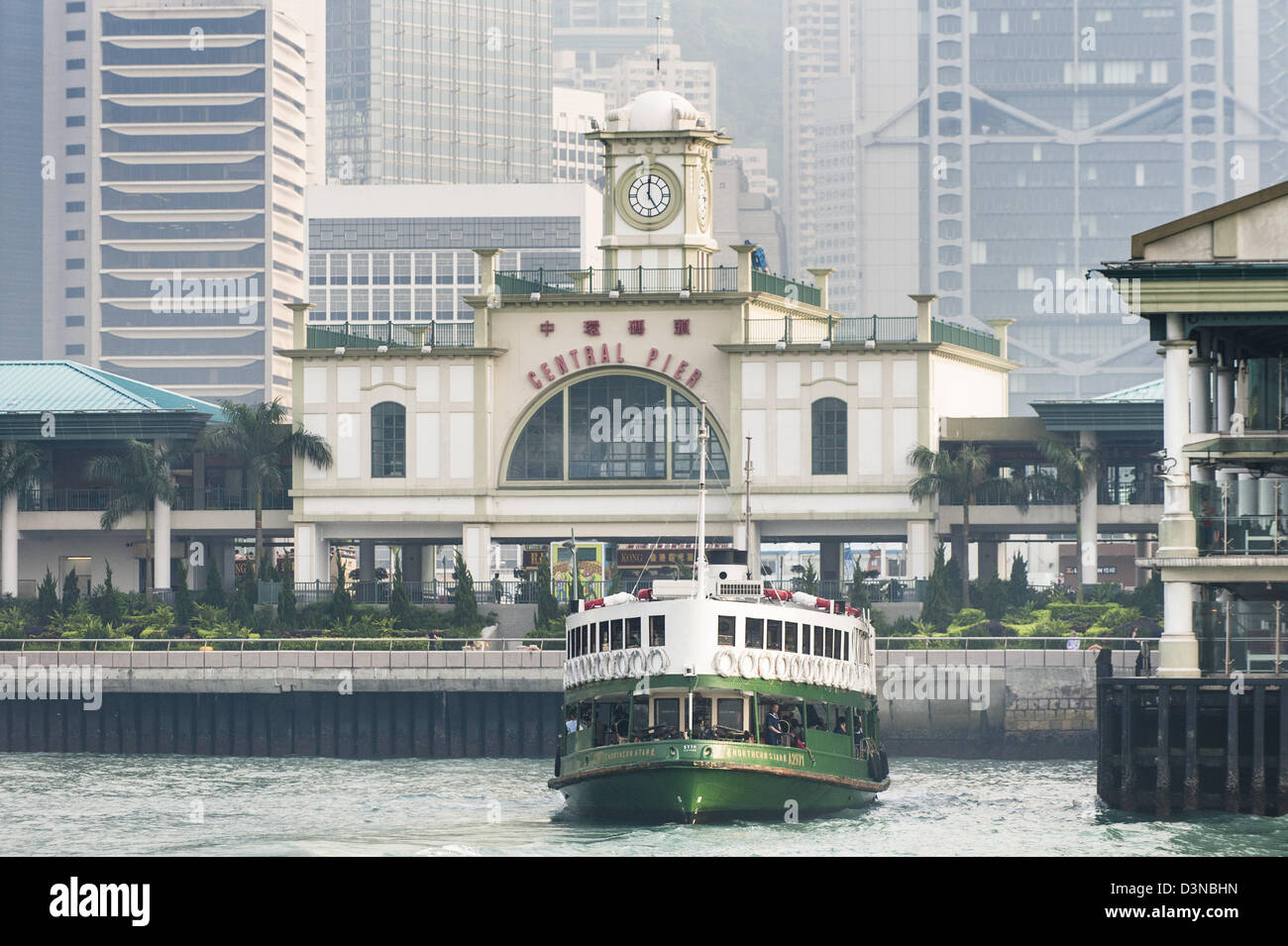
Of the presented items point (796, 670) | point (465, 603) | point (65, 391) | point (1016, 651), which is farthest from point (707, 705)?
point (65, 391)

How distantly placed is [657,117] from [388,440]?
19769mm

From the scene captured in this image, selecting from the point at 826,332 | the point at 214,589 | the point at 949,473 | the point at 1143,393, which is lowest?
the point at 214,589

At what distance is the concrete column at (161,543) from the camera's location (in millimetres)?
109438

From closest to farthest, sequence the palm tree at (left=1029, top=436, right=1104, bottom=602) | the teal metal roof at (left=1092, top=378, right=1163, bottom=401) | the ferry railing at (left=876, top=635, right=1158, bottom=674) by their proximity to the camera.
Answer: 1. the ferry railing at (left=876, top=635, right=1158, bottom=674)
2. the palm tree at (left=1029, top=436, right=1104, bottom=602)
3. the teal metal roof at (left=1092, top=378, right=1163, bottom=401)

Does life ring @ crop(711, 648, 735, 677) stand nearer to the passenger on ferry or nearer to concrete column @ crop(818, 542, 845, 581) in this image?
the passenger on ferry

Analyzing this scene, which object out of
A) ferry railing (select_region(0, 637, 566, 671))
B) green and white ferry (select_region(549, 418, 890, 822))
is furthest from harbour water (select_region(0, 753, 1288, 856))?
ferry railing (select_region(0, 637, 566, 671))

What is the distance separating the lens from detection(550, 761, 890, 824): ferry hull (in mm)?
61031

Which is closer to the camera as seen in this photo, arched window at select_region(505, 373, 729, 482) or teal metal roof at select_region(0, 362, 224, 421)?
arched window at select_region(505, 373, 729, 482)

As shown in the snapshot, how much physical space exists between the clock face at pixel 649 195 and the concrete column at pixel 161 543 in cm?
2602

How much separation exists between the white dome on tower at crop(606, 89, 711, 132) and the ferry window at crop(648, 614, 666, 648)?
167 ft

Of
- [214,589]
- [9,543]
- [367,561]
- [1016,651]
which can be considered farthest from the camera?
[367,561]

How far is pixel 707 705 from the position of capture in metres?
62.1

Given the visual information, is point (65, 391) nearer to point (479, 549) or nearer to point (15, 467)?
point (15, 467)
